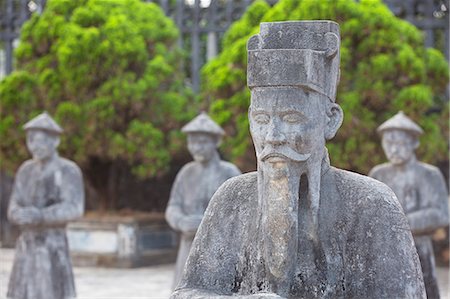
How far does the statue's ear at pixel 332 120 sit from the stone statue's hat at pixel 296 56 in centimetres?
5

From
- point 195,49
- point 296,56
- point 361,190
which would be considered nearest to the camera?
point 296,56

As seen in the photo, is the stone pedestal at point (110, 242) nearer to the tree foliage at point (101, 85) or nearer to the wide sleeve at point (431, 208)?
the tree foliage at point (101, 85)

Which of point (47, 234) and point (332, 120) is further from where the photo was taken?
point (47, 234)

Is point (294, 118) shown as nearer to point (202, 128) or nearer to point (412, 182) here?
point (412, 182)

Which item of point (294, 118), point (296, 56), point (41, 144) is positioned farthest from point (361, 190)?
point (41, 144)

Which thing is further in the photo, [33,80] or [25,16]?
[25,16]

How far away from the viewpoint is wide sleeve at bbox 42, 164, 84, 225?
25.8ft

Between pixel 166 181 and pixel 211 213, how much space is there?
38.9ft

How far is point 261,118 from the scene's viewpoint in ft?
11.1

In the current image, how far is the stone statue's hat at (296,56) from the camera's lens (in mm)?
3328

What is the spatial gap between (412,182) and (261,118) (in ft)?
16.3

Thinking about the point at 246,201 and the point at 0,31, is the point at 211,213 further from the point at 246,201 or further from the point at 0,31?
the point at 0,31

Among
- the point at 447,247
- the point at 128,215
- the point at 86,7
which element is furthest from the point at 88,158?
the point at 447,247

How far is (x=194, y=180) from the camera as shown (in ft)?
28.5
